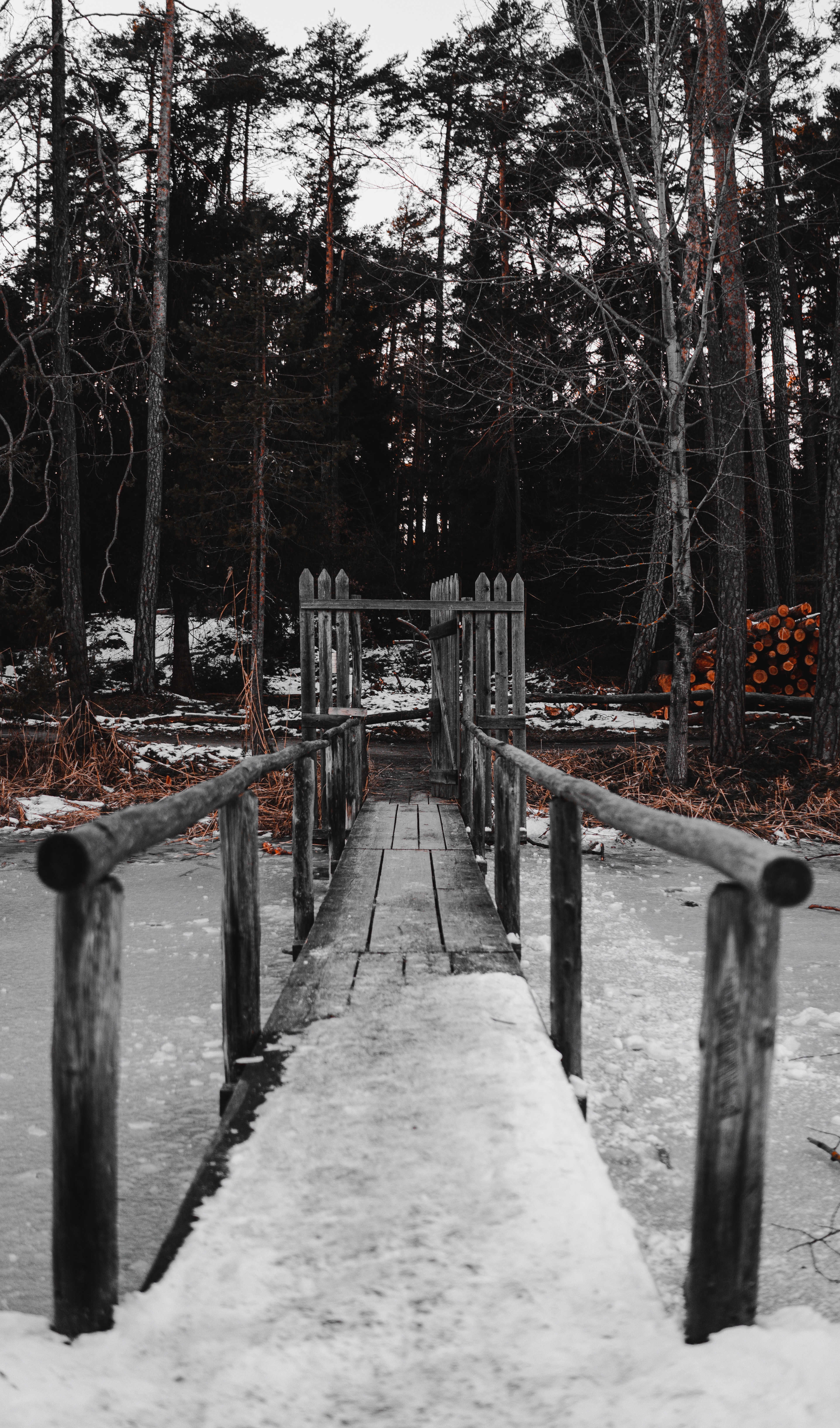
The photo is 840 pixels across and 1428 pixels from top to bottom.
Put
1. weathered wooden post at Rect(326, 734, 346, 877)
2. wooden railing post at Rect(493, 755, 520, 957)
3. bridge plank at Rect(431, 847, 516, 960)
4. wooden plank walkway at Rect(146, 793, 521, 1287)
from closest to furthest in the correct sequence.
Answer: wooden plank walkway at Rect(146, 793, 521, 1287)
bridge plank at Rect(431, 847, 516, 960)
wooden railing post at Rect(493, 755, 520, 957)
weathered wooden post at Rect(326, 734, 346, 877)

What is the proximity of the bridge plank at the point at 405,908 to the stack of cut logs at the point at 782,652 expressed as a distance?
27.1ft

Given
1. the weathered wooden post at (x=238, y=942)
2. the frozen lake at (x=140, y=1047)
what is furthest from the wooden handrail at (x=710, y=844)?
the frozen lake at (x=140, y=1047)

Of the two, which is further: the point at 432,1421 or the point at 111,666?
the point at 111,666

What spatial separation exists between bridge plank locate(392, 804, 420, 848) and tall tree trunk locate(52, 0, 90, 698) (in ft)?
11.6

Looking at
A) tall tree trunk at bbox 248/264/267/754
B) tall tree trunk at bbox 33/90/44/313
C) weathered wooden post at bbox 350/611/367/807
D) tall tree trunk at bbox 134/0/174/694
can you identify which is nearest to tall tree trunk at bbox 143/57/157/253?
tall tree trunk at bbox 134/0/174/694

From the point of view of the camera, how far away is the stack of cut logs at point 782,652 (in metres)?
13.0

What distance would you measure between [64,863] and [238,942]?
139 cm

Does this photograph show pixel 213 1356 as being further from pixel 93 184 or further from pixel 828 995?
pixel 93 184

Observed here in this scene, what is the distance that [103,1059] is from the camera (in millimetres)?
1782

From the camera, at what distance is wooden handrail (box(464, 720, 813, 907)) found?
1560 mm

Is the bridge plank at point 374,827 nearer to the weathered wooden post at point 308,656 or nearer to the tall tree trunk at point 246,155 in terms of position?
the weathered wooden post at point 308,656

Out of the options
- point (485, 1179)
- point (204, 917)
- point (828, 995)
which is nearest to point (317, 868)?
point (204, 917)

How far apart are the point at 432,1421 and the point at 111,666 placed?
2104cm

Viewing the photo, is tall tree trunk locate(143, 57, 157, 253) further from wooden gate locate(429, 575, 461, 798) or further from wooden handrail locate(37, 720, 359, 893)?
wooden handrail locate(37, 720, 359, 893)
